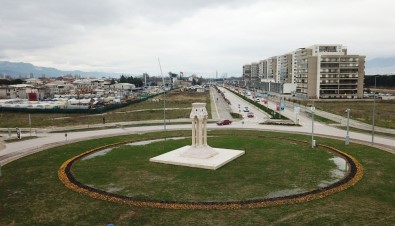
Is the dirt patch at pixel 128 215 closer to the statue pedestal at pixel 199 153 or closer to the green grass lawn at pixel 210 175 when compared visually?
the green grass lawn at pixel 210 175

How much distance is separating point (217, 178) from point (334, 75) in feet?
396

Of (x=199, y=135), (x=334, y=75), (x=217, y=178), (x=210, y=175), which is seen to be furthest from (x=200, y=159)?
(x=334, y=75)

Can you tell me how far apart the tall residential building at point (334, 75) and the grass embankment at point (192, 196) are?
10500cm

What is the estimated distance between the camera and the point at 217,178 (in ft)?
94.9

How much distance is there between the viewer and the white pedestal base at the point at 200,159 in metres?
32.4

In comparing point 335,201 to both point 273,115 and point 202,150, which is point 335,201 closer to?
point 202,150

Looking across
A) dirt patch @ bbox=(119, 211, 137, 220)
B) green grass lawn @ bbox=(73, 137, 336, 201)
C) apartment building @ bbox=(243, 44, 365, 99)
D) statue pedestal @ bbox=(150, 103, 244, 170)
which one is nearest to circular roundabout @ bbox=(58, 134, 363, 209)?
green grass lawn @ bbox=(73, 137, 336, 201)

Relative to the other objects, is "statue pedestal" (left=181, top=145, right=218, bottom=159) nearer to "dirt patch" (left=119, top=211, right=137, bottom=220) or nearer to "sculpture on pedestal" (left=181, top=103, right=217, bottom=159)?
"sculpture on pedestal" (left=181, top=103, right=217, bottom=159)

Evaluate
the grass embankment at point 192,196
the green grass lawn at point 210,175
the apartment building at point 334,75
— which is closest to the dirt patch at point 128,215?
the grass embankment at point 192,196

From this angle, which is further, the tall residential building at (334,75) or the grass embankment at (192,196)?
the tall residential building at (334,75)

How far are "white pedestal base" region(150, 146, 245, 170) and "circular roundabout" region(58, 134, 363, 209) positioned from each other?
2.37 ft

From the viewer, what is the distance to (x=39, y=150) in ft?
138

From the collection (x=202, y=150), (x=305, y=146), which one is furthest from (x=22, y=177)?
(x=305, y=146)

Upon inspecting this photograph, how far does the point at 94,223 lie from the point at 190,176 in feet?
36.5
